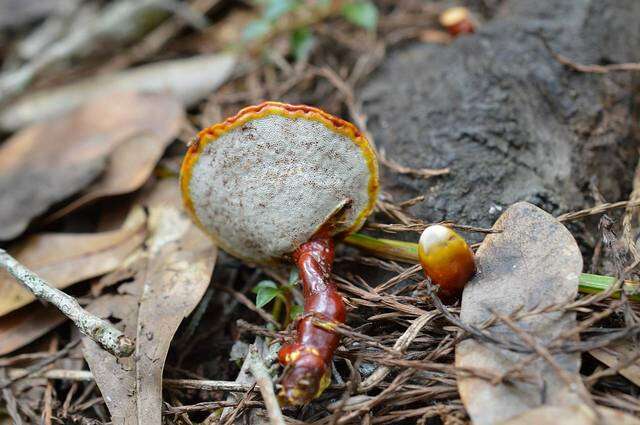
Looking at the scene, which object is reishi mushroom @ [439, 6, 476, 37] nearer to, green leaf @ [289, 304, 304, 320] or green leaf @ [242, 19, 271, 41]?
green leaf @ [242, 19, 271, 41]

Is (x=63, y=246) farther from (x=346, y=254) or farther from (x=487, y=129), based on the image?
(x=487, y=129)

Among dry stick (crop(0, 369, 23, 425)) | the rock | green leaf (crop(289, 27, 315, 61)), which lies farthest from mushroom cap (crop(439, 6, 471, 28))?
dry stick (crop(0, 369, 23, 425))

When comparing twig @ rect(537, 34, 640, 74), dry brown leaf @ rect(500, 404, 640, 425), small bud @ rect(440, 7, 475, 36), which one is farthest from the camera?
small bud @ rect(440, 7, 475, 36)

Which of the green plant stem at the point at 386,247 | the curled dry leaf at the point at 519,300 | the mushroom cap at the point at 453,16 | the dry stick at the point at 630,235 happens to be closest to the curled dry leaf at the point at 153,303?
the green plant stem at the point at 386,247

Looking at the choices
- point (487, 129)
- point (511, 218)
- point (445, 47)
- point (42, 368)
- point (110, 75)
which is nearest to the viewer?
point (511, 218)

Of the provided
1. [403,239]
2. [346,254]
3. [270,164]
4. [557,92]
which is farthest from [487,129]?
[270,164]
